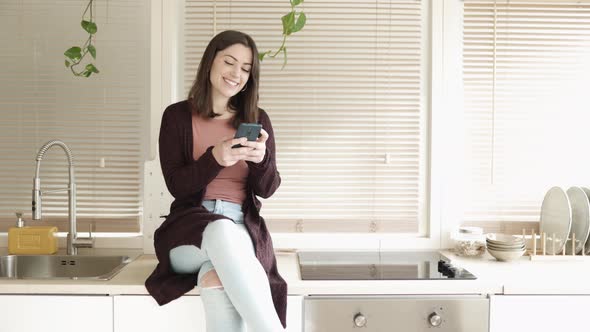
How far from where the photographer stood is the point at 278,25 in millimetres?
2205

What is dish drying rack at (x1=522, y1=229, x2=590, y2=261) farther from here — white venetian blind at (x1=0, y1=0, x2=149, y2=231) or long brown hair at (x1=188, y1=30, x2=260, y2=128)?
white venetian blind at (x1=0, y1=0, x2=149, y2=231)

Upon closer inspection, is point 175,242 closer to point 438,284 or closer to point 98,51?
point 438,284

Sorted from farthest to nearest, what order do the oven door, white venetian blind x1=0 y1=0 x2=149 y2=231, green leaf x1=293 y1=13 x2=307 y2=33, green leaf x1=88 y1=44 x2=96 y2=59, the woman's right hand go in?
white venetian blind x1=0 y1=0 x2=149 y2=231, green leaf x1=88 y1=44 x2=96 y2=59, green leaf x1=293 y1=13 x2=307 y2=33, the oven door, the woman's right hand

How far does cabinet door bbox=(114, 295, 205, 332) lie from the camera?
1685mm

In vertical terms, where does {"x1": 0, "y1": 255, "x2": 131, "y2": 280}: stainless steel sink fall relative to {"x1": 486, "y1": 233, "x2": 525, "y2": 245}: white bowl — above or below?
below

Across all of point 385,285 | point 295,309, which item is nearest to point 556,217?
point 385,285

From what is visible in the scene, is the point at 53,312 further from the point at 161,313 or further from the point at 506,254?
the point at 506,254

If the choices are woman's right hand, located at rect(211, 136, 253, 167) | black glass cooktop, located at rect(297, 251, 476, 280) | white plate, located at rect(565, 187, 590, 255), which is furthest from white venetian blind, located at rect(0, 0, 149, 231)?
white plate, located at rect(565, 187, 590, 255)

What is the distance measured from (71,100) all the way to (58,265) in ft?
2.06

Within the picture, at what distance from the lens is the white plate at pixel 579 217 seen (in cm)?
211

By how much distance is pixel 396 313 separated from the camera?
172cm

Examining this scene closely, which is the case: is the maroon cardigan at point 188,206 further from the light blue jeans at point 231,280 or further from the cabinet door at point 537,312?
the cabinet door at point 537,312

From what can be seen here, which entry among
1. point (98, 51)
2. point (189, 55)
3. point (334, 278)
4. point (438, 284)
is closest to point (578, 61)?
point (438, 284)

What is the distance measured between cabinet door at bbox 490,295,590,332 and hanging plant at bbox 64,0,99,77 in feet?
5.30
